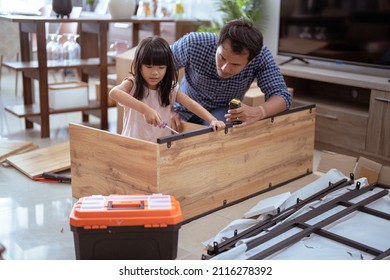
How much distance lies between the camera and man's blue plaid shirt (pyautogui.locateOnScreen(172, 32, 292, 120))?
8.66ft

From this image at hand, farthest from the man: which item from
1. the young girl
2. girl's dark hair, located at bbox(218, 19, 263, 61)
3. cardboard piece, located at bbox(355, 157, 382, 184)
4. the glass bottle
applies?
the glass bottle

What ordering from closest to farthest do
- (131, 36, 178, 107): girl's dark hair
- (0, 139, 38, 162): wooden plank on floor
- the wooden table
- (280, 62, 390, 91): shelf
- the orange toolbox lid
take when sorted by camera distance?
the orange toolbox lid → (131, 36, 178, 107): girl's dark hair → (0, 139, 38, 162): wooden plank on floor → (280, 62, 390, 91): shelf → the wooden table

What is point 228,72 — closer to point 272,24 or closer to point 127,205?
point 127,205

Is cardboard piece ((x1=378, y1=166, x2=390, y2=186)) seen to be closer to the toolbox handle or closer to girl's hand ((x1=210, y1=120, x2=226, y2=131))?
girl's hand ((x1=210, y1=120, x2=226, y2=131))

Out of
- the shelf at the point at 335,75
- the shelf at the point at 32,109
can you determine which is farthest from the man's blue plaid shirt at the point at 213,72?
the shelf at the point at 32,109

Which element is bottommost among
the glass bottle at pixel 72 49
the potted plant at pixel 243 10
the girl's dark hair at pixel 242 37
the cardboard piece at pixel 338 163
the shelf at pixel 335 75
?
the cardboard piece at pixel 338 163

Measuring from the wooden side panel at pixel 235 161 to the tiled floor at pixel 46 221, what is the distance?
6 centimetres

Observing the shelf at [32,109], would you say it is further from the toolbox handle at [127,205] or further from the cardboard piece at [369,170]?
the toolbox handle at [127,205]

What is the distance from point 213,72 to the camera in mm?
2662

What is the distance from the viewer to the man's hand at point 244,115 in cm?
236

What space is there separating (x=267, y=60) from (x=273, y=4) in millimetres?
1675

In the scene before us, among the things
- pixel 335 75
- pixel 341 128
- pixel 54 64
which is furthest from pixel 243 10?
pixel 54 64
